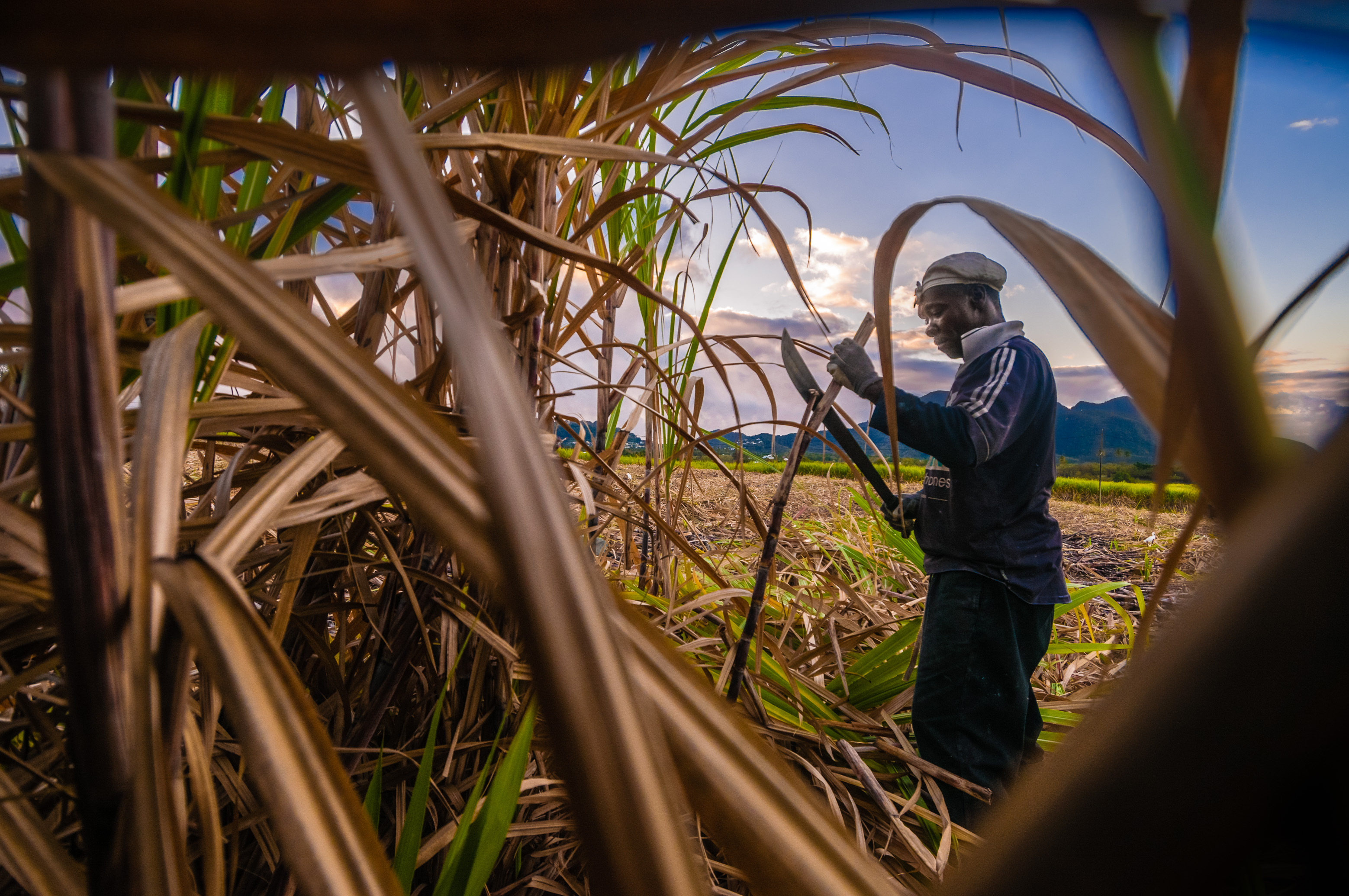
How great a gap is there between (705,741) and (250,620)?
116 millimetres

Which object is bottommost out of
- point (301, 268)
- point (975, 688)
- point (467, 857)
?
point (975, 688)

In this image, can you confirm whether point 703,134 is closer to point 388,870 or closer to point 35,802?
point 388,870

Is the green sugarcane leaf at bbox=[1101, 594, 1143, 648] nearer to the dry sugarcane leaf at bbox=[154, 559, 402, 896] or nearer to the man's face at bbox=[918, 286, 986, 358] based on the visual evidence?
the man's face at bbox=[918, 286, 986, 358]

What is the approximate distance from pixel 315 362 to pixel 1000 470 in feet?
4.99

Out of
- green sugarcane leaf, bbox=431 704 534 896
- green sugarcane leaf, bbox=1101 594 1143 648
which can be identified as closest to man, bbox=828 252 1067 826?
green sugarcane leaf, bbox=1101 594 1143 648

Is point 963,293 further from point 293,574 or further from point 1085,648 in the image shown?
point 293,574

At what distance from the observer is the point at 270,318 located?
0.43 ft

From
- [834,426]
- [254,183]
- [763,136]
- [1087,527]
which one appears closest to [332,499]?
[254,183]

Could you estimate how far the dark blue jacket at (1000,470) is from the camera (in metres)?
1.30

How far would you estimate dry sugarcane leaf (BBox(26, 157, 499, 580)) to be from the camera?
0.37ft

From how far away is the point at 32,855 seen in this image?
18cm

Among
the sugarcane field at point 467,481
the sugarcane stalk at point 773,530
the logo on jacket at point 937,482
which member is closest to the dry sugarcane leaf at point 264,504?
the sugarcane field at point 467,481

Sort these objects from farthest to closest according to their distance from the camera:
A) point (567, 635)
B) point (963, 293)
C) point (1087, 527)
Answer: point (1087, 527)
point (963, 293)
point (567, 635)

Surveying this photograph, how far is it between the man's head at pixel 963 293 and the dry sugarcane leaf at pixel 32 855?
1.84 metres
